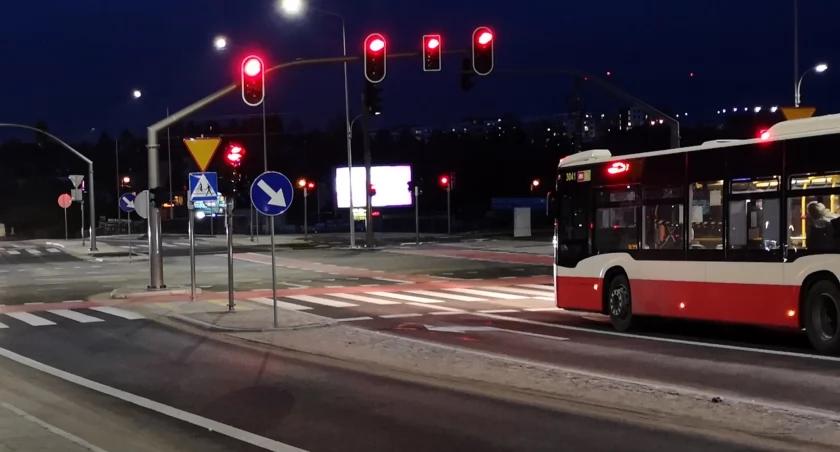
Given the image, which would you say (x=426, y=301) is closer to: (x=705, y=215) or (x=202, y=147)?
(x=202, y=147)

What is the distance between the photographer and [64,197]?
5659 centimetres

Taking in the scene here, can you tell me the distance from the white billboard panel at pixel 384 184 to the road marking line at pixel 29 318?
53926 millimetres

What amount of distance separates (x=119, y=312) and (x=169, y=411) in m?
11.5

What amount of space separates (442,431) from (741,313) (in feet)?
22.9

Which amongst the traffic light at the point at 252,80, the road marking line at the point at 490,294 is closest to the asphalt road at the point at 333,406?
the traffic light at the point at 252,80

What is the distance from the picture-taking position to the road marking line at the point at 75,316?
62.6 feet

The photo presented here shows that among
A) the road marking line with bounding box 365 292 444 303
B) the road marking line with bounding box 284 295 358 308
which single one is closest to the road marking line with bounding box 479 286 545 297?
the road marking line with bounding box 365 292 444 303

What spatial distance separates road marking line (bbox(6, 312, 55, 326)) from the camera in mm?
18719

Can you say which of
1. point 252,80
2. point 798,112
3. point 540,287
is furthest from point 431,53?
Result: point 798,112

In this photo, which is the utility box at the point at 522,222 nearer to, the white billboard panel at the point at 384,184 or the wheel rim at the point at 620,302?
the white billboard panel at the point at 384,184

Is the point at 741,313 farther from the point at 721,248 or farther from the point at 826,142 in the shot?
the point at 826,142

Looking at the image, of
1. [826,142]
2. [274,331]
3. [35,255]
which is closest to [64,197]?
[35,255]

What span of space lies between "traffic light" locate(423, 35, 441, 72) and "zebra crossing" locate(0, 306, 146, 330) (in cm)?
855

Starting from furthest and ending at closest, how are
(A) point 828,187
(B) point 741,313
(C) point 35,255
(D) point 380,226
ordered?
(D) point 380,226, (C) point 35,255, (B) point 741,313, (A) point 828,187
